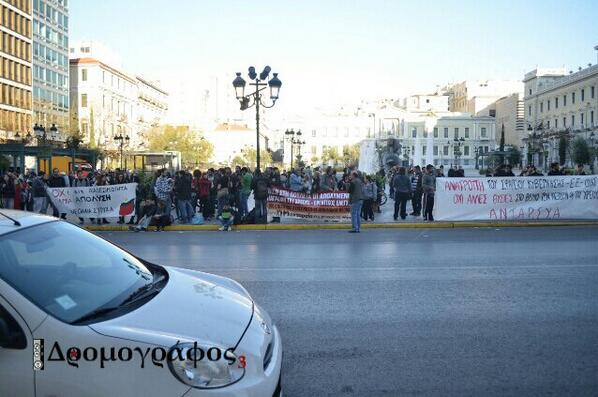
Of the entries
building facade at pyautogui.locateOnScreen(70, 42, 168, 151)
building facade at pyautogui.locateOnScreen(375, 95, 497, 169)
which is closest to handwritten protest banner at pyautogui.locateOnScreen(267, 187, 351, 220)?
building facade at pyautogui.locateOnScreen(70, 42, 168, 151)

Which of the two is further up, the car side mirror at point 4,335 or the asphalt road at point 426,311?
the car side mirror at point 4,335

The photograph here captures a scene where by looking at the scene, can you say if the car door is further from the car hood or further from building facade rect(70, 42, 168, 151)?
building facade rect(70, 42, 168, 151)

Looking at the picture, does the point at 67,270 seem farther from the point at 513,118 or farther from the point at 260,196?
the point at 513,118

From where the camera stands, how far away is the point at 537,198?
18328 mm

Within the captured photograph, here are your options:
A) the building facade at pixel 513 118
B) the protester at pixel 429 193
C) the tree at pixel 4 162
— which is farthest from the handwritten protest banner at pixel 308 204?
the building facade at pixel 513 118

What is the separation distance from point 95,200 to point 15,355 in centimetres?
1684

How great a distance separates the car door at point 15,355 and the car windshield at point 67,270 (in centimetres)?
16

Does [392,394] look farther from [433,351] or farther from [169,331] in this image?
[169,331]

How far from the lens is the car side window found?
10.4ft

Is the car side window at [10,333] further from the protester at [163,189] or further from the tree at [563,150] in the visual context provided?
the tree at [563,150]

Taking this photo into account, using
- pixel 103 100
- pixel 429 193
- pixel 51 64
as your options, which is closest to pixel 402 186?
pixel 429 193

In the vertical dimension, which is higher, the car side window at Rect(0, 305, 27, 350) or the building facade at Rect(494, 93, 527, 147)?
the building facade at Rect(494, 93, 527, 147)

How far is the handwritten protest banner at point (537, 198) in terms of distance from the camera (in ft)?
59.9

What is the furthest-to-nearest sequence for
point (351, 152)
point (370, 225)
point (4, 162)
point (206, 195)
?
point (351, 152) → point (4, 162) → point (206, 195) → point (370, 225)
